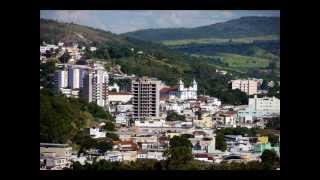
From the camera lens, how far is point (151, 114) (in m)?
Answer: 5.26

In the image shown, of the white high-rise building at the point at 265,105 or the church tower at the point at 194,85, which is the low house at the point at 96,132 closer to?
the church tower at the point at 194,85

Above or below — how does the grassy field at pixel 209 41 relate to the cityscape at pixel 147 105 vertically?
above

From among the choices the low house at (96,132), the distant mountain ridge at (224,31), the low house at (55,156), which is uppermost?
the distant mountain ridge at (224,31)

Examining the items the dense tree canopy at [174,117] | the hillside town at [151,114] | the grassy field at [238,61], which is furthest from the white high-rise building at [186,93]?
the grassy field at [238,61]

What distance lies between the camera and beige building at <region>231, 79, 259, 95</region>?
5320 millimetres

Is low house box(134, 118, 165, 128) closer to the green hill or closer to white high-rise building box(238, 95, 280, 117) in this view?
the green hill

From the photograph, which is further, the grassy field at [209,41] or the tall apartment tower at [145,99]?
the grassy field at [209,41]

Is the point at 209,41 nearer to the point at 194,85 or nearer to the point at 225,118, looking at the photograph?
the point at 194,85

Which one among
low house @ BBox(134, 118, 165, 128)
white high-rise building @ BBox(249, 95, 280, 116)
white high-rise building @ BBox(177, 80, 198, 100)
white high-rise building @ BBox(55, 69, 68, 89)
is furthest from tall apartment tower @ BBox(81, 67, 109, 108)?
white high-rise building @ BBox(249, 95, 280, 116)

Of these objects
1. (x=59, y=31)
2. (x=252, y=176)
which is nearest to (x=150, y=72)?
(x=59, y=31)

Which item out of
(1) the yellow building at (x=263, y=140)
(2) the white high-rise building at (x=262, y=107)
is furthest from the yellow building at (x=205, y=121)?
(1) the yellow building at (x=263, y=140)

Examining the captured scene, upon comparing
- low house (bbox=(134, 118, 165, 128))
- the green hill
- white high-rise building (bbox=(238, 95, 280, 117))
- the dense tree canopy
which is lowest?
low house (bbox=(134, 118, 165, 128))

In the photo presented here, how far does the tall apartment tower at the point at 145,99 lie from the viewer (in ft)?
17.2

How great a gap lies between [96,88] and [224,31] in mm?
1020
